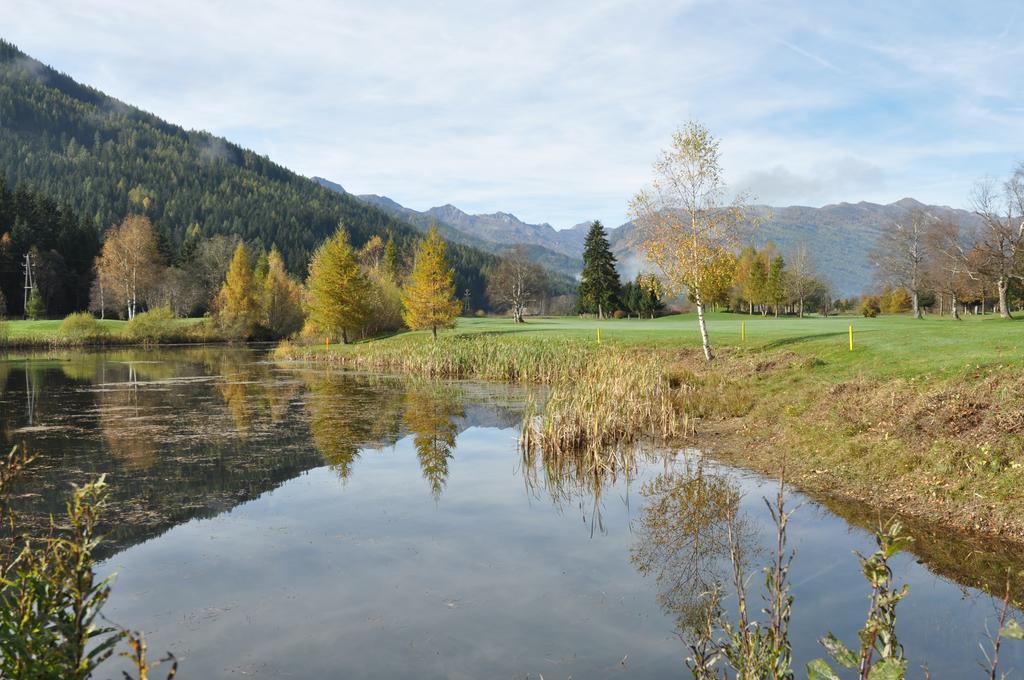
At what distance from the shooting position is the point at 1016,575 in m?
8.12

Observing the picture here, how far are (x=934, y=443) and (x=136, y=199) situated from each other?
16385 cm

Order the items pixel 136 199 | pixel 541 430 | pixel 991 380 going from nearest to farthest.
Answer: pixel 991 380, pixel 541 430, pixel 136 199

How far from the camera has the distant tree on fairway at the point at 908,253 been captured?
2263 inches

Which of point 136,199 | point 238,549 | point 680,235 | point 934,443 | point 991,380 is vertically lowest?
point 238,549

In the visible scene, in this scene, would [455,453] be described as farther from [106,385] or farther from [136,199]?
[136,199]

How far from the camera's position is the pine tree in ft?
224

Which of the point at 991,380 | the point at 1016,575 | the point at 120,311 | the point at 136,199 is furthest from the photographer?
the point at 136,199

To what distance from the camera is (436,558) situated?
30.0 feet

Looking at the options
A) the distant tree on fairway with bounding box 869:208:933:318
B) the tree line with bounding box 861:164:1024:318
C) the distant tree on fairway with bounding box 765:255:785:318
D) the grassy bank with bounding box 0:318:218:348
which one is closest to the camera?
the tree line with bounding box 861:164:1024:318

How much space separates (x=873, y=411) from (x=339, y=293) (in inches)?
1701

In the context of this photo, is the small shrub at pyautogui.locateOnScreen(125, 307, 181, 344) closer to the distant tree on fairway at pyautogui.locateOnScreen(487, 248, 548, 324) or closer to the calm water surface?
the distant tree on fairway at pyautogui.locateOnScreen(487, 248, 548, 324)

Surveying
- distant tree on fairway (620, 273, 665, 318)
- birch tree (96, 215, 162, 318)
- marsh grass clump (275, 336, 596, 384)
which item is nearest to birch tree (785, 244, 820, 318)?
distant tree on fairway (620, 273, 665, 318)

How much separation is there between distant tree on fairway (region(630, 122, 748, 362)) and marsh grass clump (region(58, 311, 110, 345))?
52.8 metres

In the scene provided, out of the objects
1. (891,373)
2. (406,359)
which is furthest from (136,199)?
(891,373)
